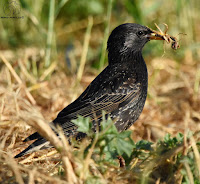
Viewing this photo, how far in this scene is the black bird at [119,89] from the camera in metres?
3.86

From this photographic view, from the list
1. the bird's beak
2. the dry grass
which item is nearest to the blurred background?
the dry grass

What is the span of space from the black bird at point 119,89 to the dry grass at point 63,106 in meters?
0.47

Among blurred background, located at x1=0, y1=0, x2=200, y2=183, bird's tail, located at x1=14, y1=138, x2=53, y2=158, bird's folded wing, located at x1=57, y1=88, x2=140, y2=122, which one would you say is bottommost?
bird's tail, located at x1=14, y1=138, x2=53, y2=158

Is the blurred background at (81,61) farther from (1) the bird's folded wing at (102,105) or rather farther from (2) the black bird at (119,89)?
(1) the bird's folded wing at (102,105)

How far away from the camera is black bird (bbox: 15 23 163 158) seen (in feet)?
12.7

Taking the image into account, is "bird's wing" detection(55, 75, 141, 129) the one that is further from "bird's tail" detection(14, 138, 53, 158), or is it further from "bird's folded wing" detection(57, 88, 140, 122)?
"bird's tail" detection(14, 138, 53, 158)

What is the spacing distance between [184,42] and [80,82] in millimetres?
2008

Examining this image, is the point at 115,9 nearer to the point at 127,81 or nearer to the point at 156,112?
the point at 156,112

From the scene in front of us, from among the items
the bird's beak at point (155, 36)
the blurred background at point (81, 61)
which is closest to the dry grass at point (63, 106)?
the blurred background at point (81, 61)

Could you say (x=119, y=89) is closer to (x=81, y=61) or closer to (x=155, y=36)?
(x=155, y=36)

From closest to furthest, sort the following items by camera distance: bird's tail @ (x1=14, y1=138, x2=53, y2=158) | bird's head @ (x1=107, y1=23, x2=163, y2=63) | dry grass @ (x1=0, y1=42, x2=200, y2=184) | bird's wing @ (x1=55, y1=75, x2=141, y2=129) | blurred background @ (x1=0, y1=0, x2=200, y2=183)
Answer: dry grass @ (x1=0, y1=42, x2=200, y2=184) < bird's tail @ (x1=14, y1=138, x2=53, y2=158) < bird's wing @ (x1=55, y1=75, x2=141, y2=129) < bird's head @ (x1=107, y1=23, x2=163, y2=63) < blurred background @ (x1=0, y1=0, x2=200, y2=183)

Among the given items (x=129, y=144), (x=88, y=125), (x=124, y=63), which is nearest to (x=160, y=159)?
(x=129, y=144)

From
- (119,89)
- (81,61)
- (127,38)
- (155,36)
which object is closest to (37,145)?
(119,89)

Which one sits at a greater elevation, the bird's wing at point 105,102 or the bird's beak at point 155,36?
the bird's beak at point 155,36
